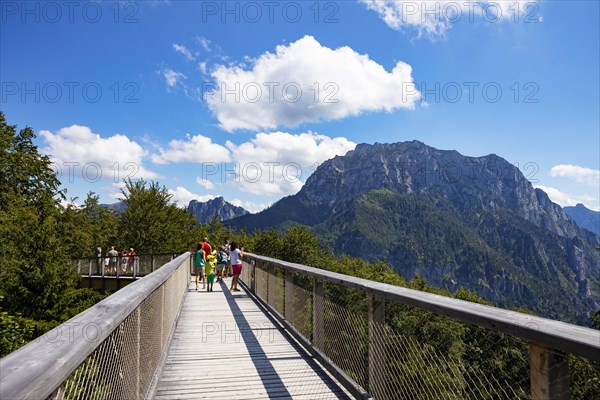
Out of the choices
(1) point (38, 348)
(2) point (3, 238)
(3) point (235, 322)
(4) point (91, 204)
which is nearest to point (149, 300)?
(1) point (38, 348)

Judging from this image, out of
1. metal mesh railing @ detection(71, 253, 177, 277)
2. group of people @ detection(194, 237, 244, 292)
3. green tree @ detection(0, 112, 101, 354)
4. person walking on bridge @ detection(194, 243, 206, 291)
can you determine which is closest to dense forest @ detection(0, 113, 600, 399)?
green tree @ detection(0, 112, 101, 354)

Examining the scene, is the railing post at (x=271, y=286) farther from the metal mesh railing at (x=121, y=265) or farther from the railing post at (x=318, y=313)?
the metal mesh railing at (x=121, y=265)

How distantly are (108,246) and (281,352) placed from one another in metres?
44.9

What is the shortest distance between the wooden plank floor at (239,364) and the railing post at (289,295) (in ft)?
0.95

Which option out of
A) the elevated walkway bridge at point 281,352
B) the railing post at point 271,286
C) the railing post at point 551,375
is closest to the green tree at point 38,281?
the railing post at point 271,286

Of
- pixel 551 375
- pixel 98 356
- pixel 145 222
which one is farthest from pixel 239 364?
pixel 145 222

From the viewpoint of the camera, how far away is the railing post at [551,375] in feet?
6.23

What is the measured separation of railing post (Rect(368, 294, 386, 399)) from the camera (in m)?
3.83

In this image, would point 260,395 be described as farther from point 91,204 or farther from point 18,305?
point 91,204

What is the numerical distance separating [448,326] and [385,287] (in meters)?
35.4

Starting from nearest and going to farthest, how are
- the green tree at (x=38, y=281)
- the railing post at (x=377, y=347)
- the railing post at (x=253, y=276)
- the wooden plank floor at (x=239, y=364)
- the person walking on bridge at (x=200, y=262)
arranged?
the railing post at (x=377, y=347)
the wooden plank floor at (x=239, y=364)
the railing post at (x=253, y=276)
the person walking on bridge at (x=200, y=262)
the green tree at (x=38, y=281)

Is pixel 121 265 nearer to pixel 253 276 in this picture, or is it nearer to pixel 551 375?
pixel 253 276

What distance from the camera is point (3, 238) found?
91.3 feet

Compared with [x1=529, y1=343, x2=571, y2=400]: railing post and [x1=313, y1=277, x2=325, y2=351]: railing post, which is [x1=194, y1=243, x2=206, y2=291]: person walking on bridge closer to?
[x1=313, y1=277, x2=325, y2=351]: railing post
